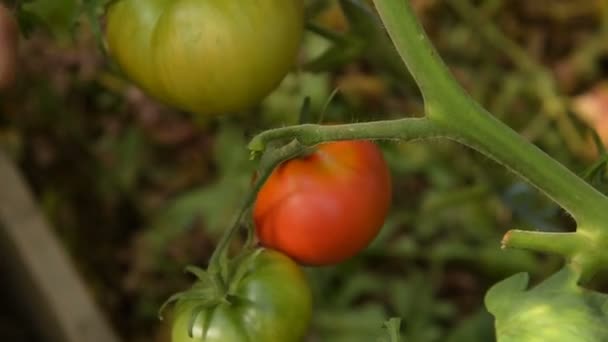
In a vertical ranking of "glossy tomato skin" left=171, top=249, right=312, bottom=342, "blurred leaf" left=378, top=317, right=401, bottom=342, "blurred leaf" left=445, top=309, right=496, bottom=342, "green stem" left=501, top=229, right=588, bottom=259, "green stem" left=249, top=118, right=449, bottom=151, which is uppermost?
"green stem" left=249, top=118, right=449, bottom=151

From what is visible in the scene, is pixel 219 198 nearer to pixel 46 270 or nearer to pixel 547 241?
pixel 46 270

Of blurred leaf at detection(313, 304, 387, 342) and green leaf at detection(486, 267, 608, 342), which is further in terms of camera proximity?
blurred leaf at detection(313, 304, 387, 342)

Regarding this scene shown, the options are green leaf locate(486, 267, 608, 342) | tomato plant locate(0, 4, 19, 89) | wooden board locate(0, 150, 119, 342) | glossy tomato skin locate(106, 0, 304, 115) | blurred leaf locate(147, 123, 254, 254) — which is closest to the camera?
green leaf locate(486, 267, 608, 342)

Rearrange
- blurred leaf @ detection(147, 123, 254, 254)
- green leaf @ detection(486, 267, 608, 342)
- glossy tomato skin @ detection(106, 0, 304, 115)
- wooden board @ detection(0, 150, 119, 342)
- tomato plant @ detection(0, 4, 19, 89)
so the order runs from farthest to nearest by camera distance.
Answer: blurred leaf @ detection(147, 123, 254, 254)
wooden board @ detection(0, 150, 119, 342)
tomato plant @ detection(0, 4, 19, 89)
glossy tomato skin @ detection(106, 0, 304, 115)
green leaf @ detection(486, 267, 608, 342)

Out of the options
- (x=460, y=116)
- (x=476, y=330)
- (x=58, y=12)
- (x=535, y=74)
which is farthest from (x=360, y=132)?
(x=535, y=74)

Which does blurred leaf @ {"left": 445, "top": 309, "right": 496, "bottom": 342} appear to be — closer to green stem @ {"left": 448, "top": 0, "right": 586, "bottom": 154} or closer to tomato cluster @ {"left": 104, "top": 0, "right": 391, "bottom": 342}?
green stem @ {"left": 448, "top": 0, "right": 586, "bottom": 154}

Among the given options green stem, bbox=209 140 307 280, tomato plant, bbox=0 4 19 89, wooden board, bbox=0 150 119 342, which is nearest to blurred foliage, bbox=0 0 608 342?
wooden board, bbox=0 150 119 342

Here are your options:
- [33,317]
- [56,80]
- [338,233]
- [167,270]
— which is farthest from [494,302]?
[56,80]
